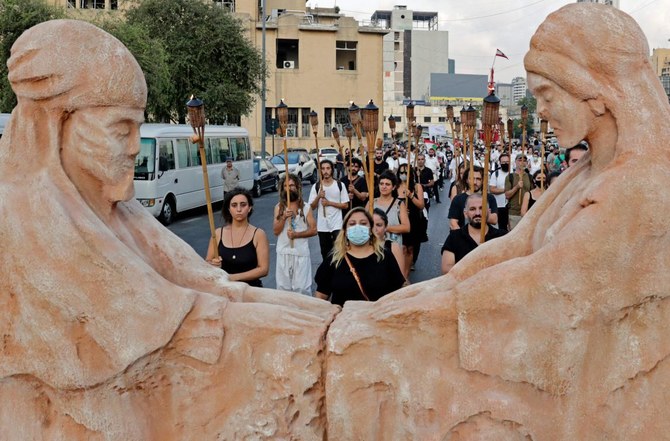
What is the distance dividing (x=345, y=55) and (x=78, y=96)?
44.7m

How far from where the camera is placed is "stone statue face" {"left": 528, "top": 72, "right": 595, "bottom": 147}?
2996 mm

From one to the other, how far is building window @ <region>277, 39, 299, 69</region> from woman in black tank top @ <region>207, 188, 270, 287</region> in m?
39.8

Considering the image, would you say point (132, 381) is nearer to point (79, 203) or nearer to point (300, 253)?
point (79, 203)

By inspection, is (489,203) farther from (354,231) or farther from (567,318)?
(567,318)

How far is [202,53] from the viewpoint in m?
31.4

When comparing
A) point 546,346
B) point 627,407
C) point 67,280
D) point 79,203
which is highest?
point 79,203

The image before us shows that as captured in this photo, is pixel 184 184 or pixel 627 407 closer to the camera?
pixel 627 407

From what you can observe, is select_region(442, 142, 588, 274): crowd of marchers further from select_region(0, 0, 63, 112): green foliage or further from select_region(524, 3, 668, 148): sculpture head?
select_region(0, 0, 63, 112): green foliage

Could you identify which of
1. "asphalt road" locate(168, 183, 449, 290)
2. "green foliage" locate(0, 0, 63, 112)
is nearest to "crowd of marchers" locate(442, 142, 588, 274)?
"asphalt road" locate(168, 183, 449, 290)

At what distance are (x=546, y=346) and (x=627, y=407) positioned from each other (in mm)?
375

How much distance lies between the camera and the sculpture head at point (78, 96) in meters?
2.99

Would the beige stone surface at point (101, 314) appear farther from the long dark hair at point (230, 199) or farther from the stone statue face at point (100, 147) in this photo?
the long dark hair at point (230, 199)

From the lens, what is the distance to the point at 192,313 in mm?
3100

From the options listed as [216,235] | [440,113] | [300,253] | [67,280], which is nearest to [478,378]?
[67,280]
